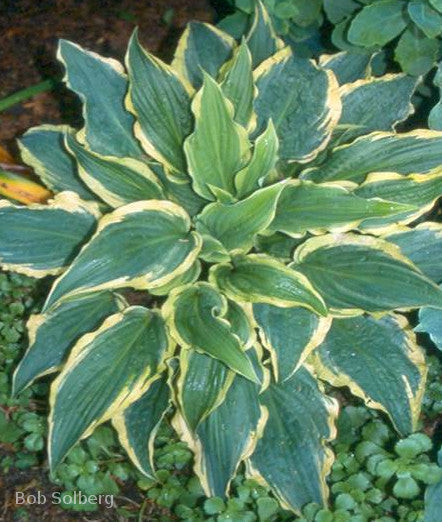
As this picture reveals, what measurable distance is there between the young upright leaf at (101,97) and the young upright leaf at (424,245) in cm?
58

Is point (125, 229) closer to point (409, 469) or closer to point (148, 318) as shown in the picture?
point (148, 318)

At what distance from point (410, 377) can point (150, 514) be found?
69 centimetres

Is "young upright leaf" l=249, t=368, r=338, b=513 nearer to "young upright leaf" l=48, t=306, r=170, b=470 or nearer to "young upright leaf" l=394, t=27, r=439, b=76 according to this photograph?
"young upright leaf" l=48, t=306, r=170, b=470

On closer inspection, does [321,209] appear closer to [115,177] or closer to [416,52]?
[115,177]

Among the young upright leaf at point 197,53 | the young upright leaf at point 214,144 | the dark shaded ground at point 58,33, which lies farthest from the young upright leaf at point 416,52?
the dark shaded ground at point 58,33

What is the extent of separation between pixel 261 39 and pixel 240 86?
10.3 inches

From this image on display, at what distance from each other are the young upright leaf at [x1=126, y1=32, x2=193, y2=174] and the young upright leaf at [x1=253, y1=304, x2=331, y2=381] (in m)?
0.38

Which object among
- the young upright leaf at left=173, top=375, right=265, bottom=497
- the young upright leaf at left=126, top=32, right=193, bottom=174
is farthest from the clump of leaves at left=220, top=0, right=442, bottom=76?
A: the young upright leaf at left=173, top=375, right=265, bottom=497

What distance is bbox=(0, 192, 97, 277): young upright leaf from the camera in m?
1.64

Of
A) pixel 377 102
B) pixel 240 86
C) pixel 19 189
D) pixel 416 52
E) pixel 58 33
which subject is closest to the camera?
pixel 240 86

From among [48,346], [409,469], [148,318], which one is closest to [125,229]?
[148,318]

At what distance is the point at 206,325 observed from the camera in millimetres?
1576

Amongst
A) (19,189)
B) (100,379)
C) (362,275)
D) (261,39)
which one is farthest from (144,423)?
(261,39)

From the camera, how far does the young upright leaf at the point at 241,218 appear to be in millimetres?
1499
